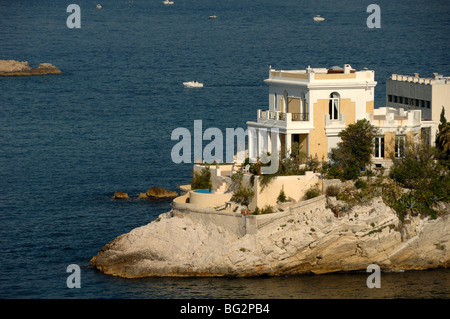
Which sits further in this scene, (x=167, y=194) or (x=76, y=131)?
(x=76, y=131)

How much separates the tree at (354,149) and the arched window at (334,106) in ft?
5.30

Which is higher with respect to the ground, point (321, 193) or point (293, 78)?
point (293, 78)

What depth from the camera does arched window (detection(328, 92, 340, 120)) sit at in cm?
7769

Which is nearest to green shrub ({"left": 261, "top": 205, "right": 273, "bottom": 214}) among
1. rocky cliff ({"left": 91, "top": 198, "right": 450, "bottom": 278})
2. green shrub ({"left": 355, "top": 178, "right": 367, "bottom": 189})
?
rocky cliff ({"left": 91, "top": 198, "right": 450, "bottom": 278})

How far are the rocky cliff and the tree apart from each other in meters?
2.93

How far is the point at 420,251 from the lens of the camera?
7381 cm

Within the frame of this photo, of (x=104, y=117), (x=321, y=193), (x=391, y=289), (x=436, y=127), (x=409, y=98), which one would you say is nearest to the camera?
(x=391, y=289)

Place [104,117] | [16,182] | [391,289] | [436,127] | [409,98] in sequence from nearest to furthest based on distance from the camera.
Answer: [391,289] → [436,127] → [409,98] → [16,182] → [104,117]

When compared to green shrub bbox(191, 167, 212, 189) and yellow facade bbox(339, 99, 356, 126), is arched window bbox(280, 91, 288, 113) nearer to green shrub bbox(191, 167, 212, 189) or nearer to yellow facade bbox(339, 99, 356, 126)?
yellow facade bbox(339, 99, 356, 126)

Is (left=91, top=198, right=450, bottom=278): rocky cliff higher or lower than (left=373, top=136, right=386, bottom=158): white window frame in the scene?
lower

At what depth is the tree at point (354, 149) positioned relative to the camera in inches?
→ 2968

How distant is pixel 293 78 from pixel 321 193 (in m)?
9.03
